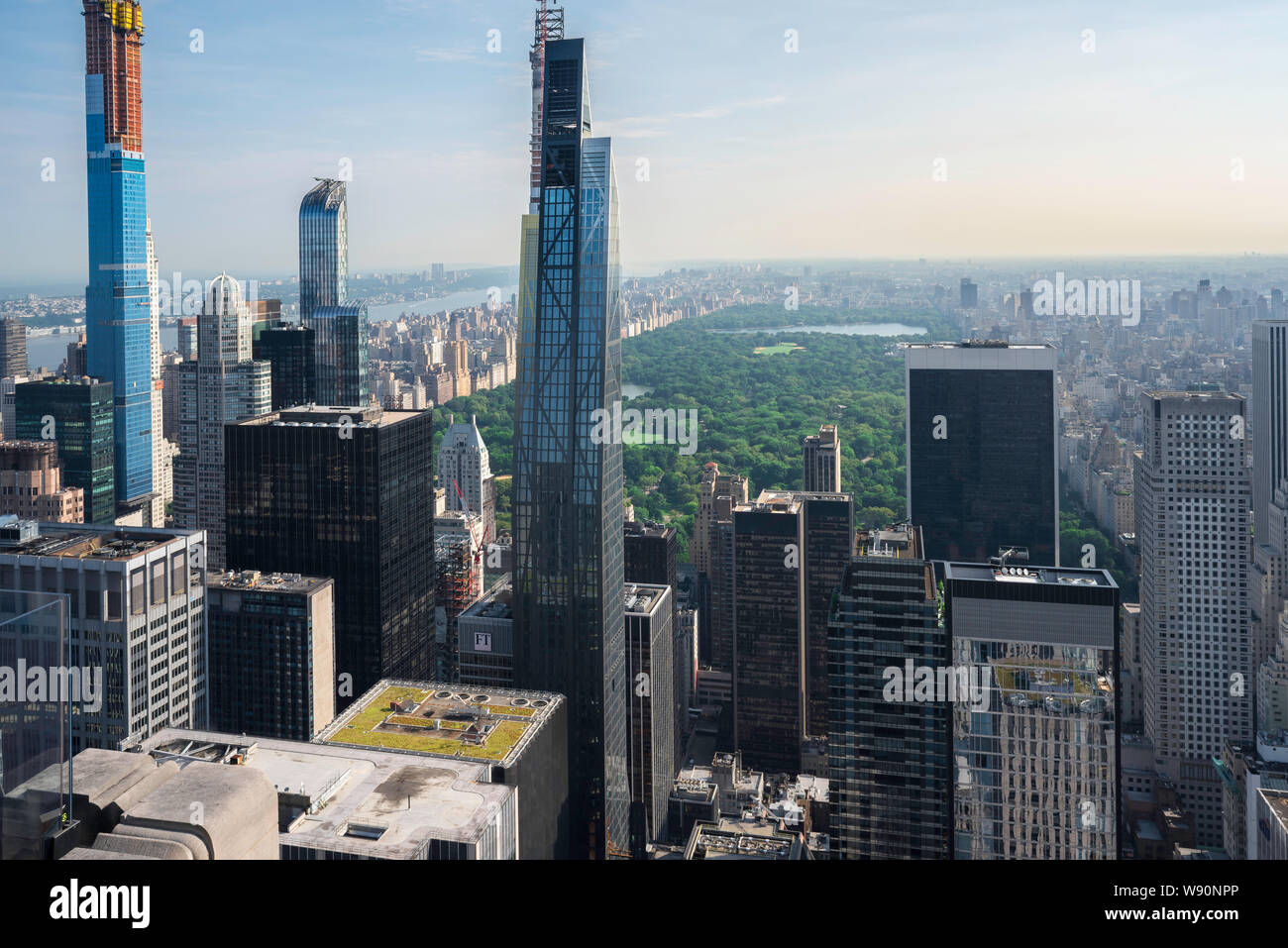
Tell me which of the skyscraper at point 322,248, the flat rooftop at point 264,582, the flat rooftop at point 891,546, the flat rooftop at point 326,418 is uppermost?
the skyscraper at point 322,248

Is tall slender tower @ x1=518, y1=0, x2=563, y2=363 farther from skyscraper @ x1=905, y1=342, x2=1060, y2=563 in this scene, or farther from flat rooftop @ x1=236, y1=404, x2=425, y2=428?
skyscraper @ x1=905, y1=342, x2=1060, y2=563

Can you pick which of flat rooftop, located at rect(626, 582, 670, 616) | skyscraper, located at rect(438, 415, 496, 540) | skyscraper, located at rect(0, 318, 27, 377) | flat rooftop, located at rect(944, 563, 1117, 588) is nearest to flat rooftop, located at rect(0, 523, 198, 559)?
flat rooftop, located at rect(626, 582, 670, 616)

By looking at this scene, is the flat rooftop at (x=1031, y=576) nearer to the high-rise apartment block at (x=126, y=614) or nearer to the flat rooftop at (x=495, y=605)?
the flat rooftop at (x=495, y=605)

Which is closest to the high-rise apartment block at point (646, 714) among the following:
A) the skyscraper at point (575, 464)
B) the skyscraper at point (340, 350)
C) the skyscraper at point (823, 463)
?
the skyscraper at point (575, 464)

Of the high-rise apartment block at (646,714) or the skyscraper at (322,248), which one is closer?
the high-rise apartment block at (646,714)

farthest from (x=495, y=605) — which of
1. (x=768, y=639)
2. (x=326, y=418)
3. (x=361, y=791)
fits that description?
(x=361, y=791)

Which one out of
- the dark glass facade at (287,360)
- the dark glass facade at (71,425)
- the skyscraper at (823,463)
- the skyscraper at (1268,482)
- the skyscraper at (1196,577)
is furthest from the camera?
the dark glass facade at (287,360)
